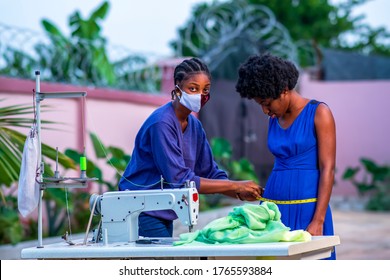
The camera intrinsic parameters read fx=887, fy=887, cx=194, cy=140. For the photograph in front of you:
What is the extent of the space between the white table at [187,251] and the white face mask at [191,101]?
0.56 meters

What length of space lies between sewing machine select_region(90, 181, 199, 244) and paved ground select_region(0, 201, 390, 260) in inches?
152

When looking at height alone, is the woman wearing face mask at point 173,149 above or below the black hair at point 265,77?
below

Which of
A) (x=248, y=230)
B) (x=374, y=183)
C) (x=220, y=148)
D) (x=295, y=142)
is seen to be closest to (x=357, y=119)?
(x=374, y=183)

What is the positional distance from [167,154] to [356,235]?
7630 millimetres

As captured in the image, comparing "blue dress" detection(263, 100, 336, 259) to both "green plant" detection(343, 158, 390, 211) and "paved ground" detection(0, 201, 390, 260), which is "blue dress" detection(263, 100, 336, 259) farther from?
"green plant" detection(343, 158, 390, 211)

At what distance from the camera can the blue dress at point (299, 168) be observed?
3.69 metres

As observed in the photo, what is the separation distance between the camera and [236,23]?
46.4 ft

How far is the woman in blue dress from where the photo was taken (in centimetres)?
363

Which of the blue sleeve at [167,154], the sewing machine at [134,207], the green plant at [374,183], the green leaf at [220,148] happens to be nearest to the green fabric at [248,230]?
the sewing machine at [134,207]

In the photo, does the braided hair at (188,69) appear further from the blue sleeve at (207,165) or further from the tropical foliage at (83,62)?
the tropical foliage at (83,62)

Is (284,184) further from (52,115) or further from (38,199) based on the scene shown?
(52,115)

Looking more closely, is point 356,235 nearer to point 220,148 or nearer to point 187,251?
point 220,148
